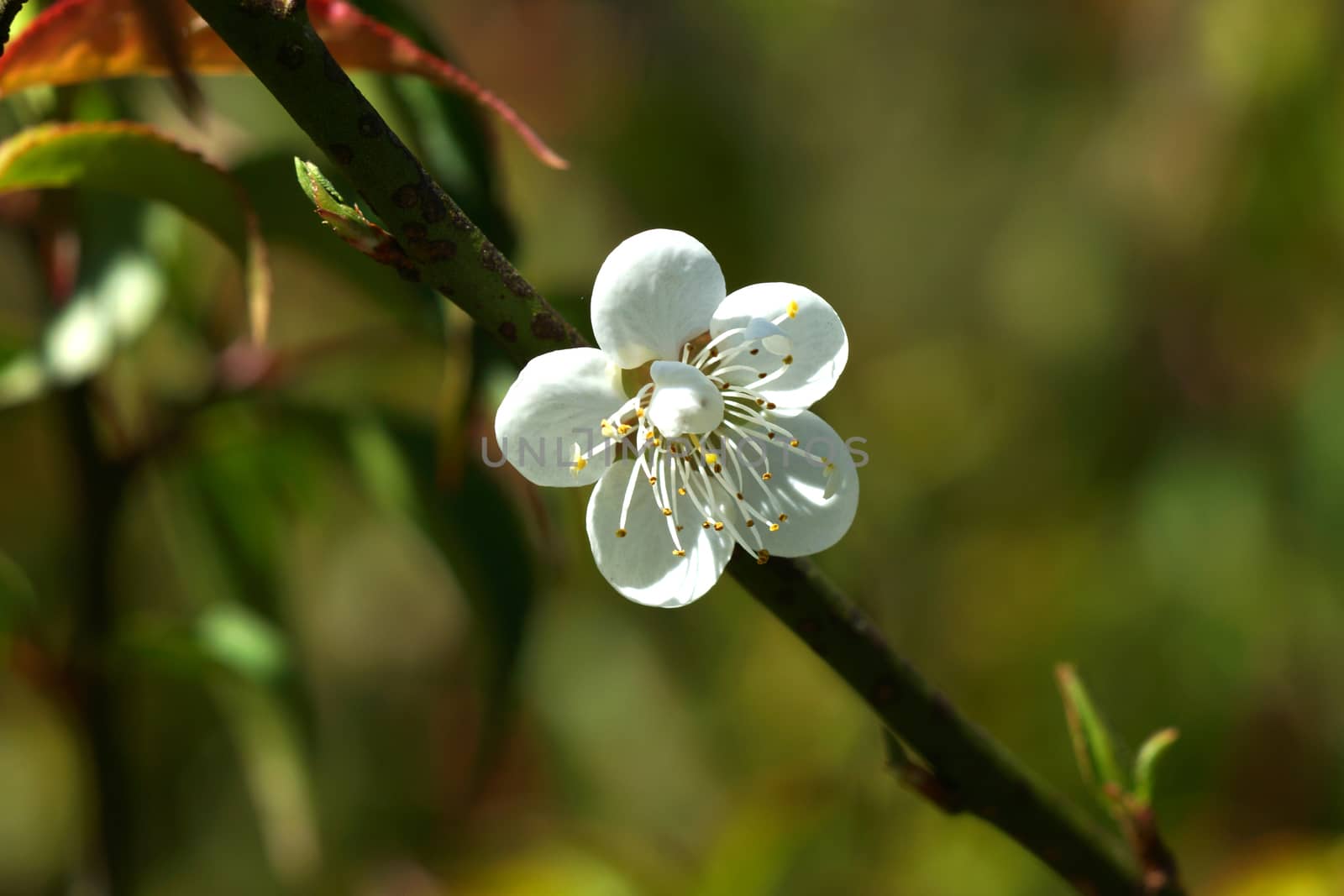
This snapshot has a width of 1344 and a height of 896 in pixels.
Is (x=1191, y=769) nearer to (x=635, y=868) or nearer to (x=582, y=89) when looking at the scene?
(x=635, y=868)

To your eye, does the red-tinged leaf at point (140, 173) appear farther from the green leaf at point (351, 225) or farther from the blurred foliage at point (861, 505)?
the blurred foliage at point (861, 505)

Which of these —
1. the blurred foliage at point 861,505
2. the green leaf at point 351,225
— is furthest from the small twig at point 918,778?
the blurred foliage at point 861,505

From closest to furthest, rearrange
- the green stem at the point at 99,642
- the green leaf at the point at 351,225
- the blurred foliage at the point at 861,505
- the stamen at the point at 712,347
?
the green leaf at the point at 351,225 < the stamen at the point at 712,347 < the green stem at the point at 99,642 < the blurred foliage at the point at 861,505

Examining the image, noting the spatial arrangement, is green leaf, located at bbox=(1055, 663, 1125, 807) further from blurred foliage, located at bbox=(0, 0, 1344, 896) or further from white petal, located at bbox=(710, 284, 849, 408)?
blurred foliage, located at bbox=(0, 0, 1344, 896)

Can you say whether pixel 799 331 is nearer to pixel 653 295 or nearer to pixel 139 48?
pixel 653 295

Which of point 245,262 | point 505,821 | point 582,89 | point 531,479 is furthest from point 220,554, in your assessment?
point 582,89

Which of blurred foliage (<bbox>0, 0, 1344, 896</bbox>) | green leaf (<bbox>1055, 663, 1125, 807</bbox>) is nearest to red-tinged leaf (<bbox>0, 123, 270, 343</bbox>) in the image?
blurred foliage (<bbox>0, 0, 1344, 896</bbox>)

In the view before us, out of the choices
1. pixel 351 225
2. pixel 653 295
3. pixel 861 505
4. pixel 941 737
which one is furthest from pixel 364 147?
pixel 861 505
